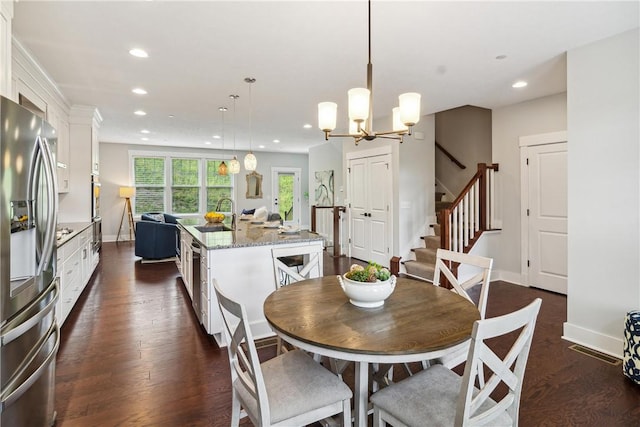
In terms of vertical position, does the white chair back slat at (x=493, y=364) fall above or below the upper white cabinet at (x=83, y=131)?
below

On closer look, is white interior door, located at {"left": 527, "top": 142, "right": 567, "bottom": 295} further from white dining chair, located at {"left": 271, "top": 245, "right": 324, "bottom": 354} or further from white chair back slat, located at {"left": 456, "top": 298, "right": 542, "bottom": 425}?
white chair back slat, located at {"left": 456, "top": 298, "right": 542, "bottom": 425}

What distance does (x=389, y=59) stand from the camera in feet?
10.7

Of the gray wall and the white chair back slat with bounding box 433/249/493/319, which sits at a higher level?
the gray wall

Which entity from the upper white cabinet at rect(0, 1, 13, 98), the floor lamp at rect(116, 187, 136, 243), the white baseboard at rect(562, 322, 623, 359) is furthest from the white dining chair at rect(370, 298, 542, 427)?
the floor lamp at rect(116, 187, 136, 243)

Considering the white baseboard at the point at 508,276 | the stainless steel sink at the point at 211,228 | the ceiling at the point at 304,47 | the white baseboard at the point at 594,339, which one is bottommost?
the white baseboard at the point at 594,339

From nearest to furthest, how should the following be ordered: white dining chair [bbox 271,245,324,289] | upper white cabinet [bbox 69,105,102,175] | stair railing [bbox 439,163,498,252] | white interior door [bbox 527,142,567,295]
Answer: white dining chair [bbox 271,245,324,289], white interior door [bbox 527,142,567,295], stair railing [bbox 439,163,498,252], upper white cabinet [bbox 69,105,102,175]

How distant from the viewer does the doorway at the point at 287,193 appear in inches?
429

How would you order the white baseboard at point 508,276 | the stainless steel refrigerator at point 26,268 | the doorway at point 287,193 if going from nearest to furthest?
the stainless steel refrigerator at point 26,268, the white baseboard at point 508,276, the doorway at point 287,193

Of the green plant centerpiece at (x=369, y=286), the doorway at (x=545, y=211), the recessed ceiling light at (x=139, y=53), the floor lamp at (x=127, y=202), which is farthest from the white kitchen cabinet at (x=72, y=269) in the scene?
the doorway at (x=545, y=211)

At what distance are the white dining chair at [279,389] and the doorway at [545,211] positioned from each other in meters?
4.22

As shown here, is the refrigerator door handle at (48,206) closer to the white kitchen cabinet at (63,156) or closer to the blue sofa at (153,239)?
Result: the white kitchen cabinet at (63,156)

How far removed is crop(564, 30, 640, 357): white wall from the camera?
269 cm

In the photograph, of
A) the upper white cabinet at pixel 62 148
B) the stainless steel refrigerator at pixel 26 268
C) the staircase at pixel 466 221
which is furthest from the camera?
the staircase at pixel 466 221

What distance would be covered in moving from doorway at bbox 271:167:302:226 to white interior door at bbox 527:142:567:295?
722 centimetres
